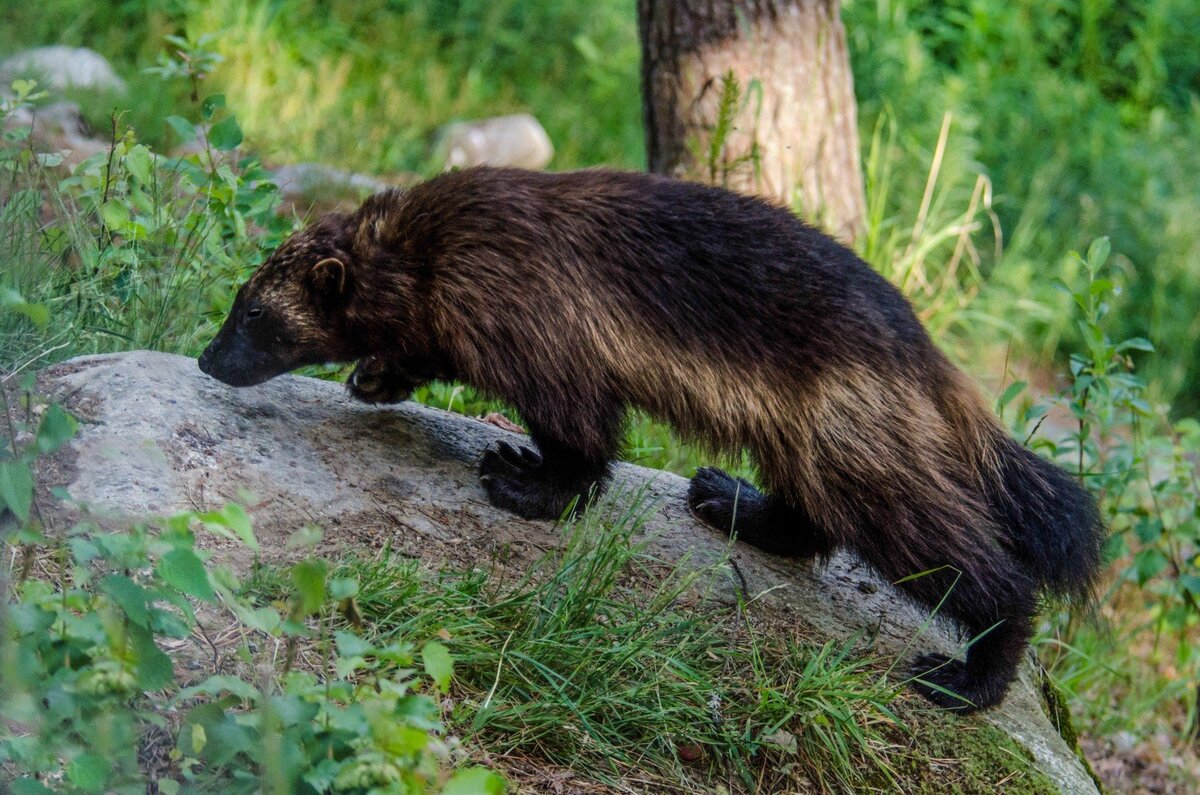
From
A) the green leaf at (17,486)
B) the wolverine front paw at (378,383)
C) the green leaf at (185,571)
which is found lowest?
the wolverine front paw at (378,383)

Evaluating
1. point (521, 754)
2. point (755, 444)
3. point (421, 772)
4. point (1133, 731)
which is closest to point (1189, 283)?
point (1133, 731)

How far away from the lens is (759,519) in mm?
3693

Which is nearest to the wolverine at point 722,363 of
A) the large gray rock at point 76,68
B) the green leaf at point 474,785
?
the green leaf at point 474,785

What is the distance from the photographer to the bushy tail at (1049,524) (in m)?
3.33

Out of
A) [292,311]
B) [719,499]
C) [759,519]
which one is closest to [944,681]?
[759,519]

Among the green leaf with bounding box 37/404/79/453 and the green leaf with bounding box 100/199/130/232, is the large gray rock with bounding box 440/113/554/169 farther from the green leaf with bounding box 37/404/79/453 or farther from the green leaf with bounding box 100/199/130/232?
the green leaf with bounding box 37/404/79/453

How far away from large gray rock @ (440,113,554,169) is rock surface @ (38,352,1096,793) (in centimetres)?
477

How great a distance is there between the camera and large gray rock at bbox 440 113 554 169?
831cm

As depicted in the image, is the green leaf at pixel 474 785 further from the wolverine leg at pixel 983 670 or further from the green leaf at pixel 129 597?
the wolverine leg at pixel 983 670

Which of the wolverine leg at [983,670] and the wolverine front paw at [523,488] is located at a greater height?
the wolverine front paw at [523,488]

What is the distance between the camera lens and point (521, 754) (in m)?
2.62

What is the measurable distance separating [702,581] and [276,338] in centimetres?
143

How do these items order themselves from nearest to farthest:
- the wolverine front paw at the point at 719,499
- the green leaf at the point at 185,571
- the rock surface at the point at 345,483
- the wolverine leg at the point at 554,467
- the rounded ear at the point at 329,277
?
the green leaf at the point at 185,571 < the rock surface at the point at 345,483 < the wolverine leg at the point at 554,467 < the rounded ear at the point at 329,277 < the wolverine front paw at the point at 719,499

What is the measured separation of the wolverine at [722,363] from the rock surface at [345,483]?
0.43 feet
